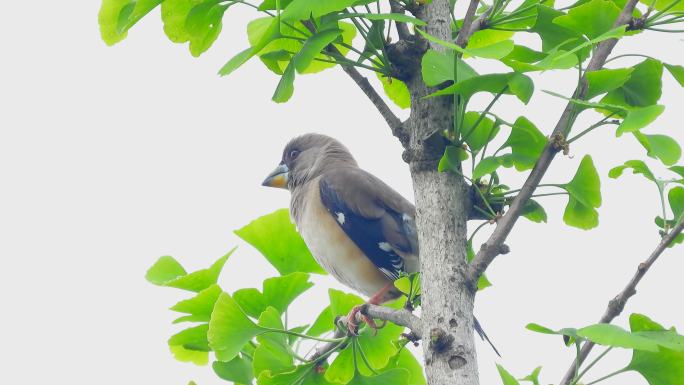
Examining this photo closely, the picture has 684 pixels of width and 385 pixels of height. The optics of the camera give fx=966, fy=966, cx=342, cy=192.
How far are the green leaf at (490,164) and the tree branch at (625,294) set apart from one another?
1.75ft

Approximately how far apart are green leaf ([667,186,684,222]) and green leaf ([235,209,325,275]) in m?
1.70

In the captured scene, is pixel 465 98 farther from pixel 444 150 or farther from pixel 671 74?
pixel 671 74

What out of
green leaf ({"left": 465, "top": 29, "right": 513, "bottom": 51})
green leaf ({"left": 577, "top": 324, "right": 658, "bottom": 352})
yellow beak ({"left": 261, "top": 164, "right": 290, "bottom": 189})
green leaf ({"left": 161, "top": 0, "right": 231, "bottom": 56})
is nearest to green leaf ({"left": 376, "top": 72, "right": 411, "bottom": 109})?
green leaf ({"left": 465, "top": 29, "right": 513, "bottom": 51})

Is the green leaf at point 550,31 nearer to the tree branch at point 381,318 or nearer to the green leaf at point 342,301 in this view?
the tree branch at point 381,318

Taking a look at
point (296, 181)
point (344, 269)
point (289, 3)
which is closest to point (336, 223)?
point (344, 269)

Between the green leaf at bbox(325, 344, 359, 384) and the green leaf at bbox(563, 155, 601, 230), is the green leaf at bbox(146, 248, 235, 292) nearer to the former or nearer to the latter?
the green leaf at bbox(325, 344, 359, 384)

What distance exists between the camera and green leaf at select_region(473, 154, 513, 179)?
10.1 ft

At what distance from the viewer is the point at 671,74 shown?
10.9 ft

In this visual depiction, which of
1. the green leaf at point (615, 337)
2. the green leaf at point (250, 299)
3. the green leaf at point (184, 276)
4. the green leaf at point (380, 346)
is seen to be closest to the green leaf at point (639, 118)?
the green leaf at point (615, 337)

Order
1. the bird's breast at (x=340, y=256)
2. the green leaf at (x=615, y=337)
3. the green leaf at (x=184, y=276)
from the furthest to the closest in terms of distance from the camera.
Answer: the bird's breast at (x=340, y=256) < the green leaf at (x=184, y=276) < the green leaf at (x=615, y=337)

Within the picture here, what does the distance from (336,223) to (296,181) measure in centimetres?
105

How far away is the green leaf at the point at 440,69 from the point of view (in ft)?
9.53

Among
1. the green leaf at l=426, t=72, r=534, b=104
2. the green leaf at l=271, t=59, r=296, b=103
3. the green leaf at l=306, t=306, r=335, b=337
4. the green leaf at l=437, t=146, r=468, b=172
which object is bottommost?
the green leaf at l=306, t=306, r=335, b=337

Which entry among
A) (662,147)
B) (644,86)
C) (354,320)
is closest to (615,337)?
(662,147)
